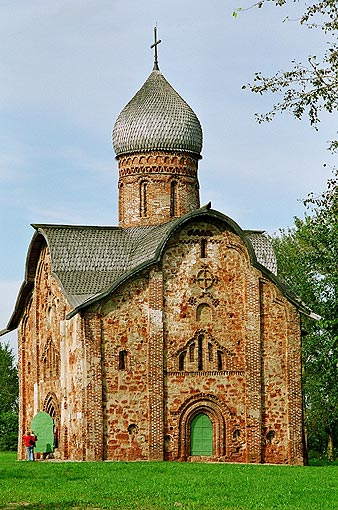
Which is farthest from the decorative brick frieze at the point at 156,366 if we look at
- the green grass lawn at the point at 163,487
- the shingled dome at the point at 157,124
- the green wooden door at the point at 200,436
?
the shingled dome at the point at 157,124

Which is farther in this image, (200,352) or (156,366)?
(200,352)

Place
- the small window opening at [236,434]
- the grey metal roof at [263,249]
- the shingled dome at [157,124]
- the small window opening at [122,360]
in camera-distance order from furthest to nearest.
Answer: the shingled dome at [157,124]
the grey metal roof at [263,249]
the small window opening at [236,434]
the small window opening at [122,360]

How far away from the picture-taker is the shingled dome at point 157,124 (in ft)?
119

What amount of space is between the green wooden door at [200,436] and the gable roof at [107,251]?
4281 millimetres

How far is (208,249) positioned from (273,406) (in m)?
4.75

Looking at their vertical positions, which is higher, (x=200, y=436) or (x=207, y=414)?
(x=207, y=414)

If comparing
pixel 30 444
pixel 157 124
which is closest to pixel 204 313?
pixel 30 444

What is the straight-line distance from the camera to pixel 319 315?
34844 mm

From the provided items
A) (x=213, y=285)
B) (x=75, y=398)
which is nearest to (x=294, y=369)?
(x=213, y=285)

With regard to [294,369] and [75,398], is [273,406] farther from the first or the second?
[75,398]

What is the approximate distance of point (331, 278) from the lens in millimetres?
34594

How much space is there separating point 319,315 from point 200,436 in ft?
19.3

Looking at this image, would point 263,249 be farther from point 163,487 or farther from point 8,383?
point 8,383

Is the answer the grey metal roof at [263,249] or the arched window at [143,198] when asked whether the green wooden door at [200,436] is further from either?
the arched window at [143,198]
